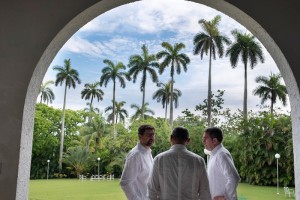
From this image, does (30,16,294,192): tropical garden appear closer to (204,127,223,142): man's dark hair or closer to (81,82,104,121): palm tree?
(81,82,104,121): palm tree

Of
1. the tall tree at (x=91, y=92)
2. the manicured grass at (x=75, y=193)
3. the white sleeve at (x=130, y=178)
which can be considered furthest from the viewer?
the tall tree at (x=91, y=92)

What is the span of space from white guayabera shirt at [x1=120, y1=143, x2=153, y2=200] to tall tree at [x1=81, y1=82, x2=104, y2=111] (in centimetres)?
3922

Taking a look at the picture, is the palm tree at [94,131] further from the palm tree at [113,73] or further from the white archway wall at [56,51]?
the white archway wall at [56,51]

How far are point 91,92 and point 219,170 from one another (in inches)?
1568

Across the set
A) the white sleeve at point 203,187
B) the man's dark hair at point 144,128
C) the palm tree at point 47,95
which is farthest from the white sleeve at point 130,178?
the palm tree at point 47,95

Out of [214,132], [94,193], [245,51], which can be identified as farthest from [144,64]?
[214,132]

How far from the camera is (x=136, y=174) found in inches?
89.6

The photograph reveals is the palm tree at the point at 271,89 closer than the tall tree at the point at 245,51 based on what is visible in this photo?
No

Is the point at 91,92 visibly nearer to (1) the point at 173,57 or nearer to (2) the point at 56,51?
(1) the point at 173,57

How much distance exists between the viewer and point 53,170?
30.1 m

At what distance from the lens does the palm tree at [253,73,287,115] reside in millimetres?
29688

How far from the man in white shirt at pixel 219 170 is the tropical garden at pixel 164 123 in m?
17.9

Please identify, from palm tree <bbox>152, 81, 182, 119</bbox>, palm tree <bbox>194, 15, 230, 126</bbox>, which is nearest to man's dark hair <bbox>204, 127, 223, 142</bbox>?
palm tree <bbox>194, 15, 230, 126</bbox>

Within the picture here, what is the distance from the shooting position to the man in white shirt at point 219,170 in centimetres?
225
